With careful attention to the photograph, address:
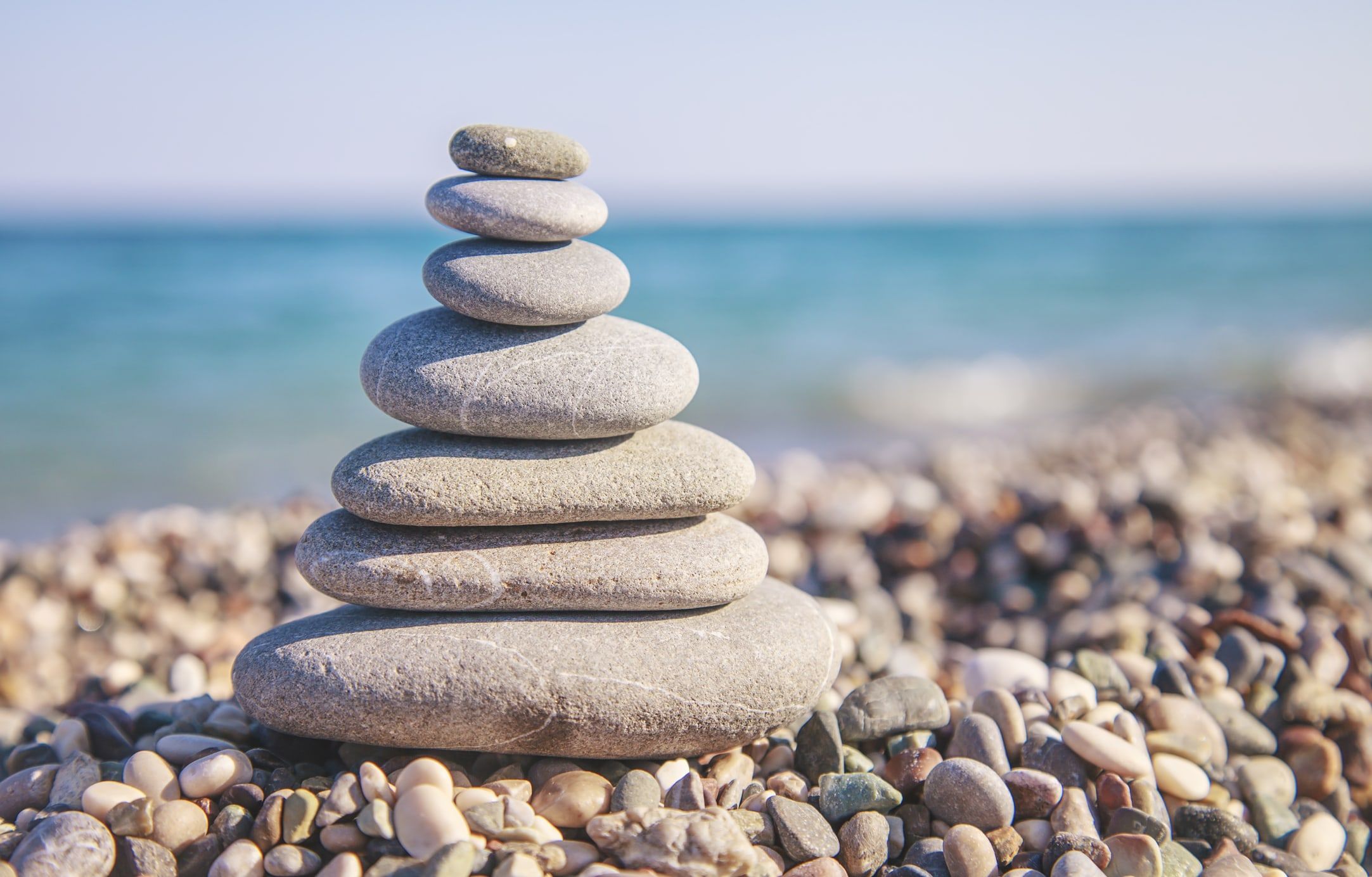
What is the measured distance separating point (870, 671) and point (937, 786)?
1175 millimetres

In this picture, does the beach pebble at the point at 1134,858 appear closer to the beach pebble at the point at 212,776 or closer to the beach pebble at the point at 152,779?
the beach pebble at the point at 212,776

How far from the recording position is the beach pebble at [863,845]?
260cm

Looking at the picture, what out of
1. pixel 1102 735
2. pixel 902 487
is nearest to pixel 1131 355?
pixel 902 487

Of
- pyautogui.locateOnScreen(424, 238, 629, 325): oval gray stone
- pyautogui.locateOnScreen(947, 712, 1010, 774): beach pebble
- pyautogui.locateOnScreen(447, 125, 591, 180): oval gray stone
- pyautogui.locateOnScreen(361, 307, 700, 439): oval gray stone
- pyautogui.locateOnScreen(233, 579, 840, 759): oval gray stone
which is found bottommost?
pyautogui.locateOnScreen(947, 712, 1010, 774): beach pebble

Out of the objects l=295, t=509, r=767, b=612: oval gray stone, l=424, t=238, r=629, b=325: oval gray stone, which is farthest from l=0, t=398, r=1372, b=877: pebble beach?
l=424, t=238, r=629, b=325: oval gray stone

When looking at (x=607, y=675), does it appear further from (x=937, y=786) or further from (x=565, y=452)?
(x=937, y=786)

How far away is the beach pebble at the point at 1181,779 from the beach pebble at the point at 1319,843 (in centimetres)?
27

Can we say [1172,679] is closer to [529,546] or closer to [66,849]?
[529,546]

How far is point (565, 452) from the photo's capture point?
10.1ft

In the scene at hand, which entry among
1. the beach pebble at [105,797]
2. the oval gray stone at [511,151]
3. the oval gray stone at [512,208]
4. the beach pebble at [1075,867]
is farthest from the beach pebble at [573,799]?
the oval gray stone at [511,151]

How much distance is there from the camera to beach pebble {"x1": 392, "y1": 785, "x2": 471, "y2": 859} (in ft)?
7.94

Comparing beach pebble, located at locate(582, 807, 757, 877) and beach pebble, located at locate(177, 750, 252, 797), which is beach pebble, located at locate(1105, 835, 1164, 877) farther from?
beach pebble, located at locate(177, 750, 252, 797)

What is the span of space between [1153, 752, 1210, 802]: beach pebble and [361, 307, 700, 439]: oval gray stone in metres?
1.90

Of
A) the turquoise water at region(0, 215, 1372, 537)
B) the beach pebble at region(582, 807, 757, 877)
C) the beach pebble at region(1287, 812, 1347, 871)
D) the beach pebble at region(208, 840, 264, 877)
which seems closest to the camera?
the beach pebble at region(582, 807, 757, 877)
